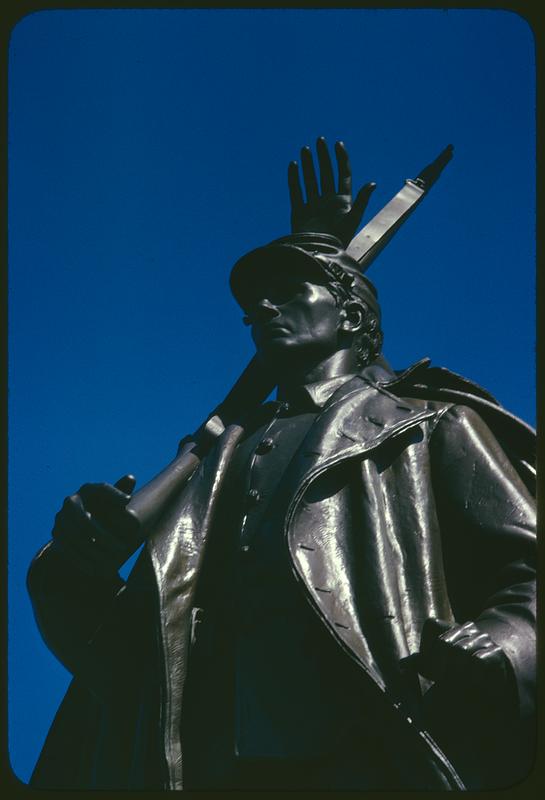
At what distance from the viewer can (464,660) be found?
24.9ft

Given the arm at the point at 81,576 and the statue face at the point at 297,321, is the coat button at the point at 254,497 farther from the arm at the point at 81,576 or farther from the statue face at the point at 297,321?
the statue face at the point at 297,321

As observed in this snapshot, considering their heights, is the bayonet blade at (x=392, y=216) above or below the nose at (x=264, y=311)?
above

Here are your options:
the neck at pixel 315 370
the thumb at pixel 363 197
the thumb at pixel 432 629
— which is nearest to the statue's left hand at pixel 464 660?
the thumb at pixel 432 629

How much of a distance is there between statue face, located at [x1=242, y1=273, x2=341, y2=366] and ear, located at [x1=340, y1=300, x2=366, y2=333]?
0.04 metres

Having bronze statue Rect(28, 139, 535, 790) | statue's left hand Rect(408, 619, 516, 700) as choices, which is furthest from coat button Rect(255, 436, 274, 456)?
statue's left hand Rect(408, 619, 516, 700)

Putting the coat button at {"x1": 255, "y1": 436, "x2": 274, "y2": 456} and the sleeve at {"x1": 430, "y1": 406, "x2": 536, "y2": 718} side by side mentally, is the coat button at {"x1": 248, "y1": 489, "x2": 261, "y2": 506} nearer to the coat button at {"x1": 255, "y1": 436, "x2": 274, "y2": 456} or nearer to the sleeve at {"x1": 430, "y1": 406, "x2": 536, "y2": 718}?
the coat button at {"x1": 255, "y1": 436, "x2": 274, "y2": 456}

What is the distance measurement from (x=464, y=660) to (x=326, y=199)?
4199 mm

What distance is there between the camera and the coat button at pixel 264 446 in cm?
935

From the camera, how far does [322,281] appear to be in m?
10.1

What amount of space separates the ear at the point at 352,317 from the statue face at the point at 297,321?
4cm

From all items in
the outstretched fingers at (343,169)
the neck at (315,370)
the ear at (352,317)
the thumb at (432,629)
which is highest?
the outstretched fingers at (343,169)

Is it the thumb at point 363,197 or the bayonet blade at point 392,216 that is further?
the bayonet blade at point 392,216

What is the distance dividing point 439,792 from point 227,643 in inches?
64.3

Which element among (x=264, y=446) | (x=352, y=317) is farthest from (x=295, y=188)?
(x=264, y=446)
